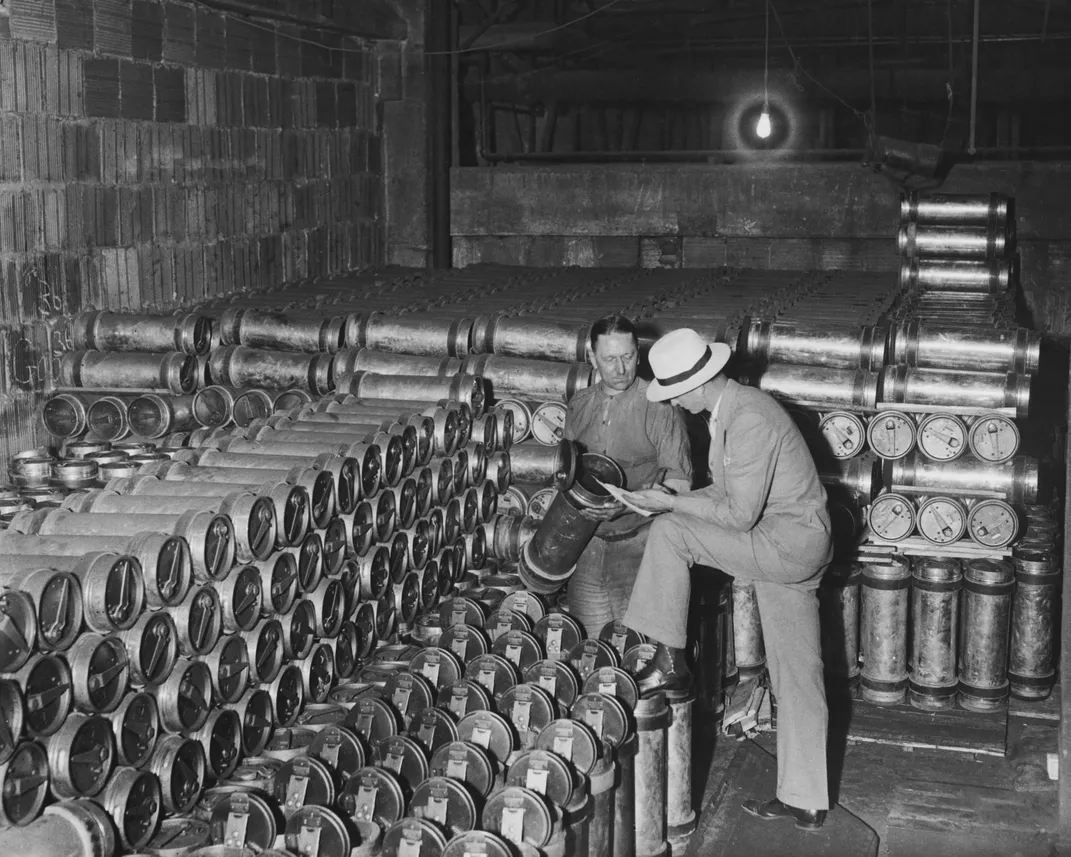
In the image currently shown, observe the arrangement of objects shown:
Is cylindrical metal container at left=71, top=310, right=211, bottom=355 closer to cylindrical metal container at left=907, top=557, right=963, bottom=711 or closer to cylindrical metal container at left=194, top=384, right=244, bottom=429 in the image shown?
cylindrical metal container at left=194, top=384, right=244, bottom=429

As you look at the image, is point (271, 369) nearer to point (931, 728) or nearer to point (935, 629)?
point (935, 629)

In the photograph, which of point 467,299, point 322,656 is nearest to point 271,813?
point 322,656

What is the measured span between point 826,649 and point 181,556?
15.9 ft

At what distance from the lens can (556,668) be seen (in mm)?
5289

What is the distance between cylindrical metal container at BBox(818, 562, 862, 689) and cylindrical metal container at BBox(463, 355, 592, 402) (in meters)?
2.08

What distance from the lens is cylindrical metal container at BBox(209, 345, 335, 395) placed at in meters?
7.71

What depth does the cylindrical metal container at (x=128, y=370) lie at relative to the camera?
7.80 metres

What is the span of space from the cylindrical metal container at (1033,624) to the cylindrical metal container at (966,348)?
1178mm

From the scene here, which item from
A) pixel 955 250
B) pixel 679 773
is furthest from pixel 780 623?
pixel 955 250

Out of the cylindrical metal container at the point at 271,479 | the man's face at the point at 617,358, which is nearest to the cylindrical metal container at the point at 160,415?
the cylindrical metal container at the point at 271,479

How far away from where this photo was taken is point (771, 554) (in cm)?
548

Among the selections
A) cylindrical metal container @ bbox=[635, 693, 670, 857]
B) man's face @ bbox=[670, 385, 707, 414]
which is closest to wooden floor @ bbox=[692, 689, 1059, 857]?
cylindrical metal container @ bbox=[635, 693, 670, 857]

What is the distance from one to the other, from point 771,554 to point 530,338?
9.97 ft

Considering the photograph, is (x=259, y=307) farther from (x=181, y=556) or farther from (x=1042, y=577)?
(x=1042, y=577)
